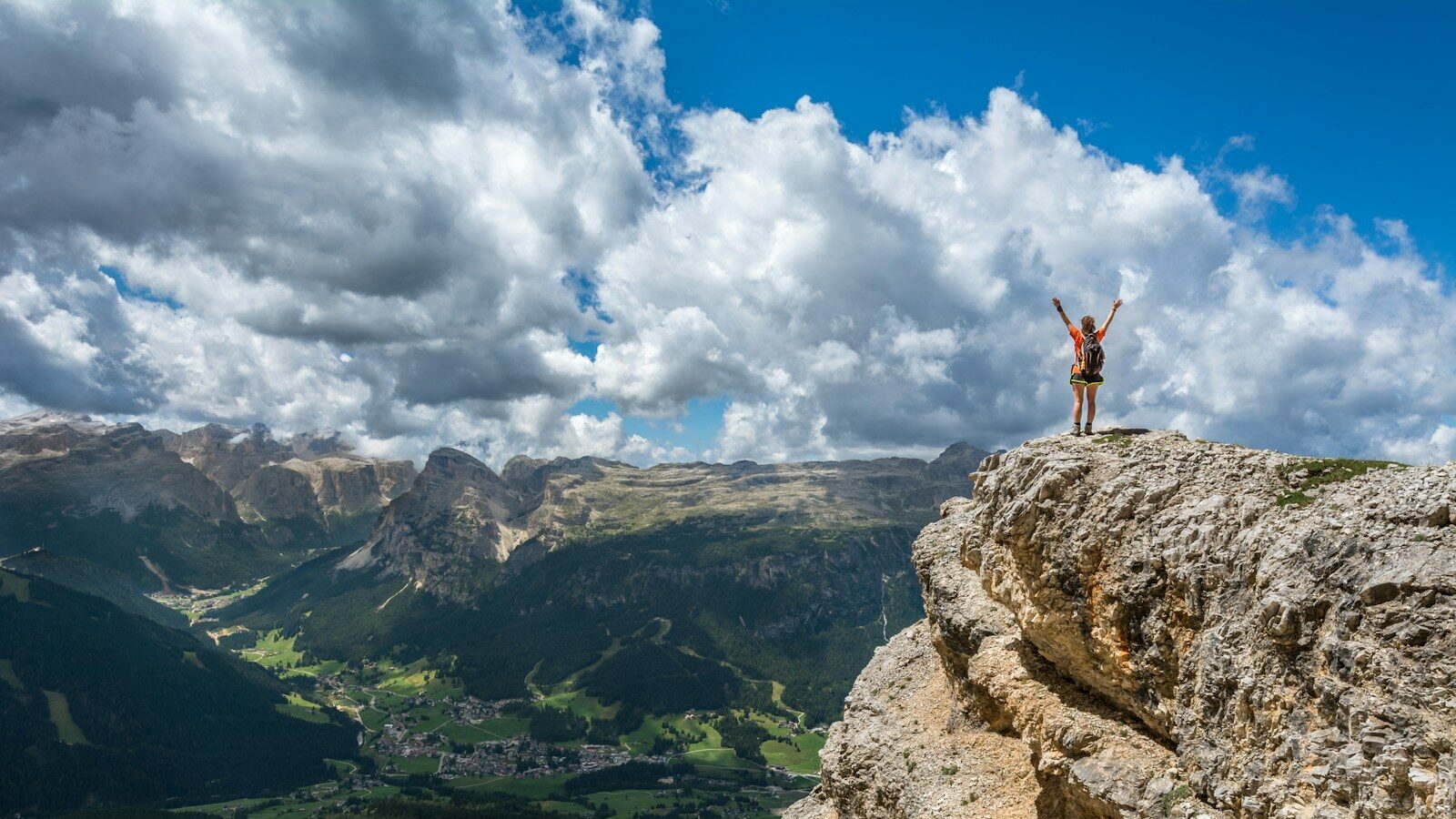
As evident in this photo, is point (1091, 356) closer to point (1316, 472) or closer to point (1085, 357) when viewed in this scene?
point (1085, 357)

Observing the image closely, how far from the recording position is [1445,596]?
14.0 meters

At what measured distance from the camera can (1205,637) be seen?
19312 mm

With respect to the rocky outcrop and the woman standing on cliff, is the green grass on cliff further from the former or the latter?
the woman standing on cliff

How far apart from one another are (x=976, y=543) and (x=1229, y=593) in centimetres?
1778

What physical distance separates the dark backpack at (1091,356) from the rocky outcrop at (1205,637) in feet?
10.2

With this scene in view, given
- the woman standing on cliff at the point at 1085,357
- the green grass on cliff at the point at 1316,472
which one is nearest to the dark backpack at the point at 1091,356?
the woman standing on cliff at the point at 1085,357

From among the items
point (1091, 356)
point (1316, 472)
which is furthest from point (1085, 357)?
point (1316, 472)

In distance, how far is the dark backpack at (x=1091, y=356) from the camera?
95.7 feet

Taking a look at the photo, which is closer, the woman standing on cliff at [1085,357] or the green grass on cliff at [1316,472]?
the green grass on cliff at [1316,472]

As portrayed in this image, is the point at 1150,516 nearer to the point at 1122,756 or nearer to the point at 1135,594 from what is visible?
the point at 1135,594

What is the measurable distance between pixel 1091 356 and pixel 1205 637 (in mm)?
13365

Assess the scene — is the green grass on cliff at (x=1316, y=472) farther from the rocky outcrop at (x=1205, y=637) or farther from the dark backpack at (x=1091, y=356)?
the dark backpack at (x=1091, y=356)

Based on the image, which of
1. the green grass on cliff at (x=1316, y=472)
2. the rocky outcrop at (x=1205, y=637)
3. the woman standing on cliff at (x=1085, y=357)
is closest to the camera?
the rocky outcrop at (x=1205, y=637)

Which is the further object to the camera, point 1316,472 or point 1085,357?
point 1085,357
